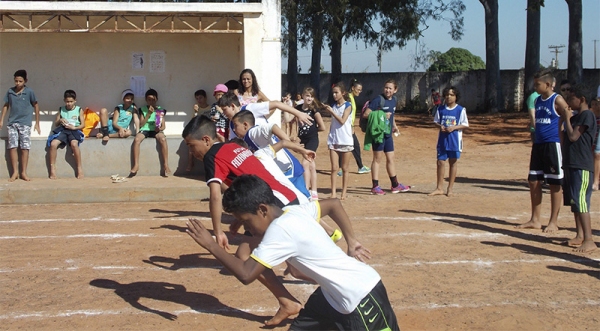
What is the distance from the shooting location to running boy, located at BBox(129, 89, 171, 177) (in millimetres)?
12906

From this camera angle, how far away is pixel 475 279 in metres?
6.88

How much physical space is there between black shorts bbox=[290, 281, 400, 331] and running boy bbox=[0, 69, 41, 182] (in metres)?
9.64

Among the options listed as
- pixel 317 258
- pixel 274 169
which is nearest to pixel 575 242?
pixel 274 169

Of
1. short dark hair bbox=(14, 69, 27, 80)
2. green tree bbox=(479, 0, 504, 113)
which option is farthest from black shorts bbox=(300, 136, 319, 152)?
green tree bbox=(479, 0, 504, 113)

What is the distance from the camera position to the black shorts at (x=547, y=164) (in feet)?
28.3

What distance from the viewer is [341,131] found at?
11250mm

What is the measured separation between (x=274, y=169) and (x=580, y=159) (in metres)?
3.67

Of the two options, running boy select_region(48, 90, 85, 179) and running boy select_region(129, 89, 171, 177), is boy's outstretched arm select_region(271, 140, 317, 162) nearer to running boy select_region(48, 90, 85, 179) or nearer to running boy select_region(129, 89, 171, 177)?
running boy select_region(129, 89, 171, 177)

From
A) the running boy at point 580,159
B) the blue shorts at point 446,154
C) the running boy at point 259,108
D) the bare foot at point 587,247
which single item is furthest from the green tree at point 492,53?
the bare foot at point 587,247

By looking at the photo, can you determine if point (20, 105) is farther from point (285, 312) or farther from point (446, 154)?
point (285, 312)

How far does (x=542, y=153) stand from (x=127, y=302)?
539 cm

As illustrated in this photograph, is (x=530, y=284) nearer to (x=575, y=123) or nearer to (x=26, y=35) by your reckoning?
(x=575, y=123)

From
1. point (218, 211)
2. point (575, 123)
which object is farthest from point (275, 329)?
point (575, 123)

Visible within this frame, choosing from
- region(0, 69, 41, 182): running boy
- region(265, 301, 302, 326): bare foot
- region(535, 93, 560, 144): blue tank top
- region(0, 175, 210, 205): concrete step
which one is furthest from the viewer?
region(0, 69, 41, 182): running boy
